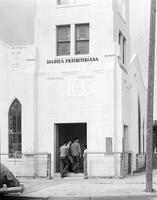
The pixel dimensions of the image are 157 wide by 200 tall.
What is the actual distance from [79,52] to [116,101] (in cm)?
279

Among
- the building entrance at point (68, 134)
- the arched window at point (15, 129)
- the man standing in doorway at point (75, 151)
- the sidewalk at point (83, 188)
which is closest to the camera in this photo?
the sidewalk at point (83, 188)

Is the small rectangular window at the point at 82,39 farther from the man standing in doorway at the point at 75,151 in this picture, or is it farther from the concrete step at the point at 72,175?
the concrete step at the point at 72,175

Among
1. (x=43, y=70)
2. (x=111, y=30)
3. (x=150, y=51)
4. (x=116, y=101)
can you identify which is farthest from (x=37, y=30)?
(x=150, y=51)

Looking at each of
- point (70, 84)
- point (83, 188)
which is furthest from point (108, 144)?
point (83, 188)

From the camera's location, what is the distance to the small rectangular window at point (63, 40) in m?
22.0

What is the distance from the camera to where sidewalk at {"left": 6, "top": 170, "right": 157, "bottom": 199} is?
599 inches

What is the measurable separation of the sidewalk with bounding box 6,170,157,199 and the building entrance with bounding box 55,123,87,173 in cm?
187

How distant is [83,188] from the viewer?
54.8 feet

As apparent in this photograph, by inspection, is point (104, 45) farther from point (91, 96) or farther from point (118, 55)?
point (91, 96)

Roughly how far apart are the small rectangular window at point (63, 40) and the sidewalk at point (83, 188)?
5669 millimetres

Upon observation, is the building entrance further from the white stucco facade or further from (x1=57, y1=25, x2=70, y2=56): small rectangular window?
(x1=57, y1=25, x2=70, y2=56): small rectangular window

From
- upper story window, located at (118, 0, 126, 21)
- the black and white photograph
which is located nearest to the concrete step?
the black and white photograph

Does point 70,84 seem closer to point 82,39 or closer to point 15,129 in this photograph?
point 82,39

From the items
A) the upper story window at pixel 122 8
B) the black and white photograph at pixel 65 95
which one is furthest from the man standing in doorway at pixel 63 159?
the upper story window at pixel 122 8
